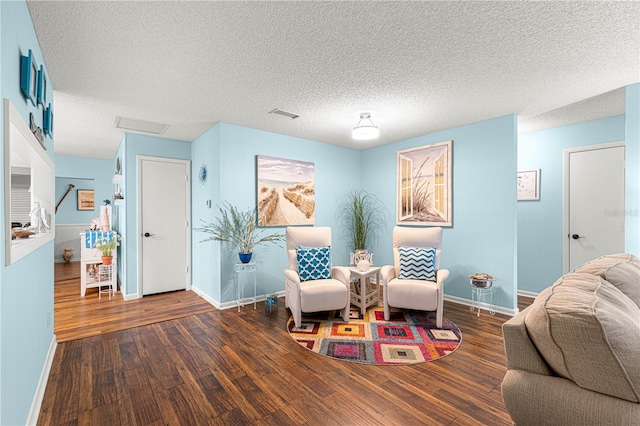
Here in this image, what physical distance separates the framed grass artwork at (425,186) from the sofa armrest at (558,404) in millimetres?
3464

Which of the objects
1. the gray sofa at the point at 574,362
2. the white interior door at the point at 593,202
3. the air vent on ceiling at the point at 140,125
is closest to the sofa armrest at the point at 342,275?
the gray sofa at the point at 574,362

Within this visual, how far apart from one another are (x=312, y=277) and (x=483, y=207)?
238cm

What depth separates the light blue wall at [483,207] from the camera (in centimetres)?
366

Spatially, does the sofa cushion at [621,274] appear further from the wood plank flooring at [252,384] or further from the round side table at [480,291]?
the round side table at [480,291]

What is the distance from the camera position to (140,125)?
4.06 m

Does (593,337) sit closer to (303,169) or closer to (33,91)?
(33,91)

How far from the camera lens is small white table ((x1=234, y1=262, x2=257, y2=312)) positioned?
3.80m

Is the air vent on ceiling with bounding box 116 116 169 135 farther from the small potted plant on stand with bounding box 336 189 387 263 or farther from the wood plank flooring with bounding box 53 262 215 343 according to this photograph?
the small potted plant on stand with bounding box 336 189 387 263

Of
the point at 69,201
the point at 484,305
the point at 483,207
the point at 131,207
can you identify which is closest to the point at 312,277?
the point at 484,305

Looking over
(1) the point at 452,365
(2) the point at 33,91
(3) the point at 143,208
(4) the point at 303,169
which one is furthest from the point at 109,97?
(1) the point at 452,365

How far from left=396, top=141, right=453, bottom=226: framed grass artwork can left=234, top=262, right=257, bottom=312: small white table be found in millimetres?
2432

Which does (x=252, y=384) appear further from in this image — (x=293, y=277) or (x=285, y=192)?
(x=285, y=192)

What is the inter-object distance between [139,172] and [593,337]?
16.7ft

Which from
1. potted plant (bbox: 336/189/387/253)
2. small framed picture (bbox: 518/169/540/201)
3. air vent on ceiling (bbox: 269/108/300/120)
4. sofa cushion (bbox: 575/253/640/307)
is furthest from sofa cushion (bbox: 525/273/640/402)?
potted plant (bbox: 336/189/387/253)
